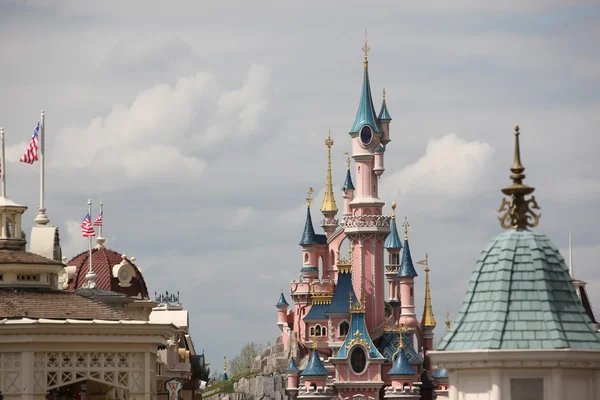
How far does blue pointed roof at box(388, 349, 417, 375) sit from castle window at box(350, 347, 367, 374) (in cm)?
211

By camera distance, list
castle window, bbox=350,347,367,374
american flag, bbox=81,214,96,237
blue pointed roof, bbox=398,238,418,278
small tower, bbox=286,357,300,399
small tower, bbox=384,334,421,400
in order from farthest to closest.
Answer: blue pointed roof, bbox=398,238,418,278
small tower, bbox=286,357,300,399
castle window, bbox=350,347,367,374
small tower, bbox=384,334,421,400
american flag, bbox=81,214,96,237

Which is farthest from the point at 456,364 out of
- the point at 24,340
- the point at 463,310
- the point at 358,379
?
the point at 358,379

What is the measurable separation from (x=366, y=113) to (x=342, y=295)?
13.9 m

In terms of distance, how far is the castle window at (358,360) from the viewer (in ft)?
348

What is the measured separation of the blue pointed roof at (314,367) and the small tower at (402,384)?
4.59 meters

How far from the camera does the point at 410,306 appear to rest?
113625 millimetres

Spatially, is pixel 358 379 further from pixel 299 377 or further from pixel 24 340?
pixel 24 340

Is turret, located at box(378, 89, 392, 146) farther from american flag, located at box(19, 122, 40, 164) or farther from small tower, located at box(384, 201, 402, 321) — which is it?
american flag, located at box(19, 122, 40, 164)

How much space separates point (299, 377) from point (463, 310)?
98.6 meters

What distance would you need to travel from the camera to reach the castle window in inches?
4176

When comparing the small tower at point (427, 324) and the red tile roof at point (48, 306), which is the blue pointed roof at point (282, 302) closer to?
the small tower at point (427, 324)

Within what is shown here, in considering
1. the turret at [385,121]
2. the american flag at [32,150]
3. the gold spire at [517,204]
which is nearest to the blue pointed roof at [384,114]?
the turret at [385,121]

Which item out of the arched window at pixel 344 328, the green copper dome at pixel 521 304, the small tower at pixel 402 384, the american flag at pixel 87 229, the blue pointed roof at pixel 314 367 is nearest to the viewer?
the green copper dome at pixel 521 304

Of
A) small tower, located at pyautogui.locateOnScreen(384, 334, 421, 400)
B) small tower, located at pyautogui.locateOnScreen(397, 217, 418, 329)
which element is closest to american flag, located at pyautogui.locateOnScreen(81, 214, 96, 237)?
small tower, located at pyautogui.locateOnScreen(384, 334, 421, 400)
